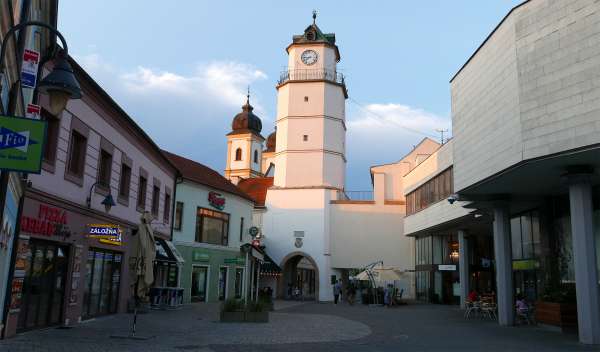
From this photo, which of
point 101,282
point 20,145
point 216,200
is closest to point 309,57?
point 216,200

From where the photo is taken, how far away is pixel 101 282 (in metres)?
18.2

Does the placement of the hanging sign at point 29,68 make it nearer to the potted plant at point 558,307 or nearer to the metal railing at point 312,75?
the potted plant at point 558,307

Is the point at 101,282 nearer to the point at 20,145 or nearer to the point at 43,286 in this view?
the point at 43,286

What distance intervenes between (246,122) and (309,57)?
37.3 meters

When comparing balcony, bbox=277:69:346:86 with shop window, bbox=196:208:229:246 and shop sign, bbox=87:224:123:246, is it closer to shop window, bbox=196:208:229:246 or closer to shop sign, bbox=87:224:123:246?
shop window, bbox=196:208:229:246

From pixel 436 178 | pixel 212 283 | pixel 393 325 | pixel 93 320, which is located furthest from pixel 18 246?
pixel 436 178

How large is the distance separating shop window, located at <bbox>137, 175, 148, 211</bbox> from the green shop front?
6726mm

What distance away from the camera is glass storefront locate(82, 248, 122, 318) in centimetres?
1692

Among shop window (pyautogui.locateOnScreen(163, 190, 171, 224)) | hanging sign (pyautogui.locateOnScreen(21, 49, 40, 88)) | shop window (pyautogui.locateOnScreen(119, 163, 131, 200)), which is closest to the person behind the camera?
hanging sign (pyautogui.locateOnScreen(21, 49, 40, 88))

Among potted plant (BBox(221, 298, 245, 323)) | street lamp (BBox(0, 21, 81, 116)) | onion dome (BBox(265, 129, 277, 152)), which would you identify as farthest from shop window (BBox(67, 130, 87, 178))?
onion dome (BBox(265, 129, 277, 152))

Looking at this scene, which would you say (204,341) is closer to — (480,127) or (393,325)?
(393,325)

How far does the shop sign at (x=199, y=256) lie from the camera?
3036cm

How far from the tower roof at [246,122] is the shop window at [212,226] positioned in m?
47.4

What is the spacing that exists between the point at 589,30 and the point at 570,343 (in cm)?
790
